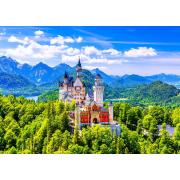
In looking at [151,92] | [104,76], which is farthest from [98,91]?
[151,92]

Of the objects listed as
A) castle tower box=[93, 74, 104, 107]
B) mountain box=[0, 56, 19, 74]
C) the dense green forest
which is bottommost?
the dense green forest

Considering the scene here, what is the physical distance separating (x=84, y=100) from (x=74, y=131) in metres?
0.61

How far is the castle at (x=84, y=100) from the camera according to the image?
Answer: 747 cm

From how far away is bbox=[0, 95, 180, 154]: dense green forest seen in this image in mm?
7012

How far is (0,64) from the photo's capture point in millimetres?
7547

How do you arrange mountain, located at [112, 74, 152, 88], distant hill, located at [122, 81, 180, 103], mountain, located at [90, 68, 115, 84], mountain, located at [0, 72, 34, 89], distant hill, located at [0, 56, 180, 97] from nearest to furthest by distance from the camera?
mountain, located at [90, 68, 115, 84]
distant hill, located at [0, 56, 180, 97]
mountain, located at [112, 74, 152, 88]
mountain, located at [0, 72, 34, 89]
distant hill, located at [122, 81, 180, 103]

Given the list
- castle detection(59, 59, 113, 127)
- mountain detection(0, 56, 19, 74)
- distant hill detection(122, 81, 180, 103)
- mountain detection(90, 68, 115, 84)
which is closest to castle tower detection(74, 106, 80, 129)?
castle detection(59, 59, 113, 127)

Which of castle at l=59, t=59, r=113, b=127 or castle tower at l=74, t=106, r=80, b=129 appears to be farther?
castle at l=59, t=59, r=113, b=127

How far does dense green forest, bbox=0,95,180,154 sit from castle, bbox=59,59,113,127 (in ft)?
0.50

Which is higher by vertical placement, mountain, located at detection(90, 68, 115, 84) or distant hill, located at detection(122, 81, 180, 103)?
mountain, located at detection(90, 68, 115, 84)

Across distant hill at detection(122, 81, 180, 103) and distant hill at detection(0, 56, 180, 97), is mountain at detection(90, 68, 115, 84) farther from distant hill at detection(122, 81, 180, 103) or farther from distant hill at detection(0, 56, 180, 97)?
distant hill at detection(122, 81, 180, 103)

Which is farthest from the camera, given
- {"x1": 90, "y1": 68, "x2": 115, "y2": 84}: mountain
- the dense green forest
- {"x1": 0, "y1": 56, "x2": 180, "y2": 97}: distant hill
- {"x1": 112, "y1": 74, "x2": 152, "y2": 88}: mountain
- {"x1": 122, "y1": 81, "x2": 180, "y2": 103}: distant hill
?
{"x1": 122, "y1": 81, "x2": 180, "y2": 103}: distant hill

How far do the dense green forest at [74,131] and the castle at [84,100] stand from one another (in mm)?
153

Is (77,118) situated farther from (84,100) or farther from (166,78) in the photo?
(166,78)
